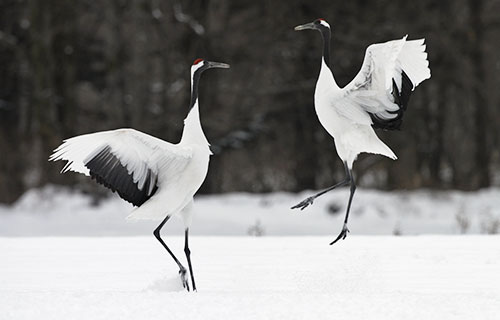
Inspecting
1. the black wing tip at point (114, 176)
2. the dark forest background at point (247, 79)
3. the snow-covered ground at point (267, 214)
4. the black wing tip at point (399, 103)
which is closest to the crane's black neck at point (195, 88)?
the black wing tip at point (114, 176)

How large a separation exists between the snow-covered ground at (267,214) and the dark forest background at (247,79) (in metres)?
1.25

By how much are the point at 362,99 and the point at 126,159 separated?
217 centimetres

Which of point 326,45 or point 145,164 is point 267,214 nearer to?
point 326,45

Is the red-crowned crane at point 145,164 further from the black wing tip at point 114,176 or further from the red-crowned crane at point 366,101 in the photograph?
the red-crowned crane at point 366,101

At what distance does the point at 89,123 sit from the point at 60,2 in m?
2.97

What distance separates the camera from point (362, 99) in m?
7.02

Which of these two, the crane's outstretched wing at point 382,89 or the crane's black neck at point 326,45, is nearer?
the crane's outstretched wing at point 382,89

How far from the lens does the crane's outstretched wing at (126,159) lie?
5.82 m
